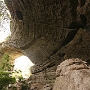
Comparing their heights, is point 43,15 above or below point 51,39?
above

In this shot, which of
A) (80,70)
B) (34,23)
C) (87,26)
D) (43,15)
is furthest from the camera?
(34,23)

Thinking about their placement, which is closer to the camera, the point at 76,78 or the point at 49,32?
the point at 76,78

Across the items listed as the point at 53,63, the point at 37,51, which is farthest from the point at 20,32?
the point at 53,63

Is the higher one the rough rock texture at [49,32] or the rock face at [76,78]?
the rough rock texture at [49,32]

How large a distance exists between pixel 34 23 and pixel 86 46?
10.4ft

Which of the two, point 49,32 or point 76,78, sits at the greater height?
point 49,32

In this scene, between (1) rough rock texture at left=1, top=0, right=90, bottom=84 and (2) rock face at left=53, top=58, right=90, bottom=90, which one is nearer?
(2) rock face at left=53, top=58, right=90, bottom=90

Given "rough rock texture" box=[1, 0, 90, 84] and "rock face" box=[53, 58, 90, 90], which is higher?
"rough rock texture" box=[1, 0, 90, 84]

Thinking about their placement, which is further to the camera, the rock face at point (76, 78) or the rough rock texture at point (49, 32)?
the rough rock texture at point (49, 32)

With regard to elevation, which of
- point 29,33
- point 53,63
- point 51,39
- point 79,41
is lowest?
point 53,63

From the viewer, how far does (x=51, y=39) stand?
8484 mm

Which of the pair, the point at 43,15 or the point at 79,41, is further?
the point at 43,15

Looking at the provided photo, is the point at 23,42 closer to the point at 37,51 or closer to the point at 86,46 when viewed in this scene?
the point at 37,51

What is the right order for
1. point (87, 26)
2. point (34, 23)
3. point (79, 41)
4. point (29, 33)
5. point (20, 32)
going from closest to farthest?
point (87, 26) < point (79, 41) < point (34, 23) < point (29, 33) < point (20, 32)
